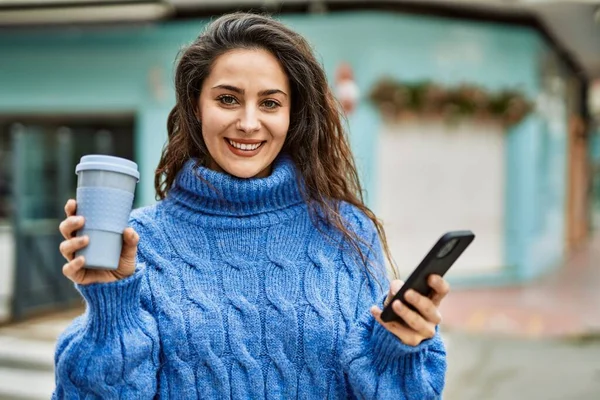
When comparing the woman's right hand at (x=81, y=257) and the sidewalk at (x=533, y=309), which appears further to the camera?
the sidewalk at (x=533, y=309)

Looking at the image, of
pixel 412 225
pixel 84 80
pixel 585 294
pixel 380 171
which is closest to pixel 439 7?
pixel 380 171

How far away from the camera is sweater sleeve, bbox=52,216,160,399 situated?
155cm

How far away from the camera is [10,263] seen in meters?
8.25

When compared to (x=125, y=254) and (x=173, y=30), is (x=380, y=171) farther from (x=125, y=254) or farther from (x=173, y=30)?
(x=125, y=254)

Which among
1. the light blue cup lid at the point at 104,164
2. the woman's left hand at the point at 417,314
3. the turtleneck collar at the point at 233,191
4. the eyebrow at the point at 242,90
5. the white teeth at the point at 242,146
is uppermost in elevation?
the eyebrow at the point at 242,90

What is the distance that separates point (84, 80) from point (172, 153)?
9255 mm

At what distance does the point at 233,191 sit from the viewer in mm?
1859

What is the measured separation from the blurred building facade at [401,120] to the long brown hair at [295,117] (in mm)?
7661

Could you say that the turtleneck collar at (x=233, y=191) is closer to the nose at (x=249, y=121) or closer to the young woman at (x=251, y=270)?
the young woman at (x=251, y=270)

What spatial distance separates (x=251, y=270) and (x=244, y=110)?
40 centimetres

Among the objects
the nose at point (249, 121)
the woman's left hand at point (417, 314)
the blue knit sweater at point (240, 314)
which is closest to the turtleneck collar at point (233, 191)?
the blue knit sweater at point (240, 314)

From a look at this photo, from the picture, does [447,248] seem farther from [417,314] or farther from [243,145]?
[243,145]

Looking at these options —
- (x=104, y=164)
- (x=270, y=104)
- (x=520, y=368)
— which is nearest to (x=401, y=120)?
(x=520, y=368)

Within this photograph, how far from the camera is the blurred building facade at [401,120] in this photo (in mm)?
9844
